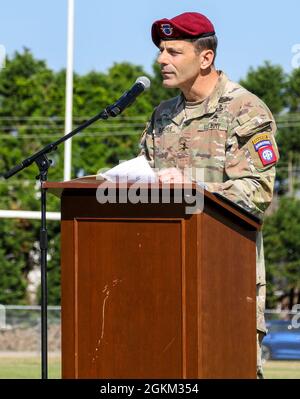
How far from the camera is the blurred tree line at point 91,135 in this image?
34.7 meters

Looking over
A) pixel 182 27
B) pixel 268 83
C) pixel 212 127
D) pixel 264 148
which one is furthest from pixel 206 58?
pixel 268 83

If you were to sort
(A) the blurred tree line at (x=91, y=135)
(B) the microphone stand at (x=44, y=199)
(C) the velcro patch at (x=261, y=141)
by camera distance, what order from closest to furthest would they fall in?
(B) the microphone stand at (x=44, y=199)
(C) the velcro patch at (x=261, y=141)
(A) the blurred tree line at (x=91, y=135)

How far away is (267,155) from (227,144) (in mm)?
248

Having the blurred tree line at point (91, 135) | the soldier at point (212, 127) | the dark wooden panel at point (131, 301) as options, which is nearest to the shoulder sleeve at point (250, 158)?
the soldier at point (212, 127)

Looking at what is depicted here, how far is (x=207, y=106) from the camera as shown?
18.9 feet

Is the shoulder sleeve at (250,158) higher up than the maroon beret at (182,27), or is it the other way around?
the maroon beret at (182,27)

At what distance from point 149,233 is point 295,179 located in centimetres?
3276

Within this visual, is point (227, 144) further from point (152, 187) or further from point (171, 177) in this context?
point (152, 187)

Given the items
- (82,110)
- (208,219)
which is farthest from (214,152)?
(82,110)

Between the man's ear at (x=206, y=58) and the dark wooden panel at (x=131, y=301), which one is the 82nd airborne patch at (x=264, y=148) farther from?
the dark wooden panel at (x=131, y=301)

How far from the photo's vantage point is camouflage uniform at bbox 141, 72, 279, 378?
→ 5473mm

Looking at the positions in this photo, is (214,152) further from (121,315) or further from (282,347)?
(282,347)

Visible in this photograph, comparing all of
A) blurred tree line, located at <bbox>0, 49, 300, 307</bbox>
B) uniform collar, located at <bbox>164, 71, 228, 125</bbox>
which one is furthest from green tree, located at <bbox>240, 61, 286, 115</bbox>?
uniform collar, located at <bbox>164, 71, 228, 125</bbox>

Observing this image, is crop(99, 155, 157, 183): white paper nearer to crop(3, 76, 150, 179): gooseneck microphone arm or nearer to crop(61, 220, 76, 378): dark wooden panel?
A: crop(61, 220, 76, 378): dark wooden panel
